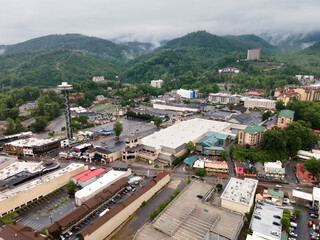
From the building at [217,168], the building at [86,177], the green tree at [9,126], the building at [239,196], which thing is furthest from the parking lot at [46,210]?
the green tree at [9,126]

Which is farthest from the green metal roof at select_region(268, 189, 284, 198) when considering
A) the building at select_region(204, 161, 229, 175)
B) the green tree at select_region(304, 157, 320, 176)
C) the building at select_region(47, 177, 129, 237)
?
the building at select_region(47, 177, 129, 237)

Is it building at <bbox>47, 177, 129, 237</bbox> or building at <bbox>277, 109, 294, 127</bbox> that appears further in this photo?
building at <bbox>277, 109, 294, 127</bbox>

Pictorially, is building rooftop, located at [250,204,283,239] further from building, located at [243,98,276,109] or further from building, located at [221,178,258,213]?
building, located at [243,98,276,109]

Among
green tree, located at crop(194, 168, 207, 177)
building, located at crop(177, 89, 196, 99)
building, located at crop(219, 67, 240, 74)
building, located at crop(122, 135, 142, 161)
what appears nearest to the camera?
green tree, located at crop(194, 168, 207, 177)

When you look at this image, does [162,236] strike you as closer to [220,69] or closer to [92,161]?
[92,161]

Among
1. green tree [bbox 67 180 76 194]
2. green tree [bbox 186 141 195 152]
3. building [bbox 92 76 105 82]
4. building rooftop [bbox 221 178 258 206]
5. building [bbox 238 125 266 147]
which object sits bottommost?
green tree [bbox 67 180 76 194]

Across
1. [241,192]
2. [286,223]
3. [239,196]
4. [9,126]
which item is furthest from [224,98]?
[9,126]

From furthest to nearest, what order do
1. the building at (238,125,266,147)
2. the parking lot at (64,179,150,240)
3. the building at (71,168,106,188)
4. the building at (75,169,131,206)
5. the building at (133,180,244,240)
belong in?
→ 1. the building at (238,125,266,147)
2. the building at (71,168,106,188)
3. the building at (75,169,131,206)
4. the parking lot at (64,179,150,240)
5. the building at (133,180,244,240)
